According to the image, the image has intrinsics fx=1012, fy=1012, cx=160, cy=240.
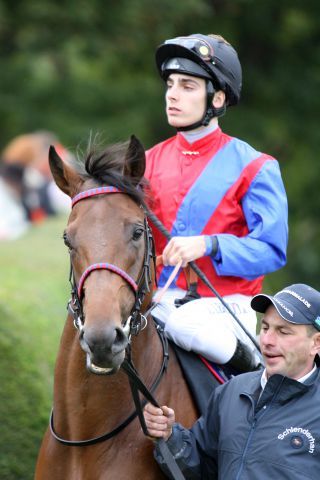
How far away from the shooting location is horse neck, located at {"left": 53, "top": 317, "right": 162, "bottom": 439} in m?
4.71

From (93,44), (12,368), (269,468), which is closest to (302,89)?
(93,44)

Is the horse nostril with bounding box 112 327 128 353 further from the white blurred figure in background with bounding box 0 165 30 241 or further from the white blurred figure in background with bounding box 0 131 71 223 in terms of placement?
the white blurred figure in background with bounding box 0 165 30 241

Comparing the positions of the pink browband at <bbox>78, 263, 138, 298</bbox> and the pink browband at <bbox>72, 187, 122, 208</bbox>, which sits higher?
the pink browband at <bbox>72, 187, 122, 208</bbox>

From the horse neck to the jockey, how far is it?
485 mm

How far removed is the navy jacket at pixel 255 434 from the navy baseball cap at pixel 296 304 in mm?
261

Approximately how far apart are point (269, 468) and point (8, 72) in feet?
51.9

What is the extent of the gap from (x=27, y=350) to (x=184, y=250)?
3.47m

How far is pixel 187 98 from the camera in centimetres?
520

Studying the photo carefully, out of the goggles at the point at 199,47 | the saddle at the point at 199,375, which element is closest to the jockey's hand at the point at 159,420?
the saddle at the point at 199,375

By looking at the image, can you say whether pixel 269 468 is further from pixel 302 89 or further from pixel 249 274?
pixel 302 89

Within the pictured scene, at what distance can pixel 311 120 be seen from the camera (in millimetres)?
20250

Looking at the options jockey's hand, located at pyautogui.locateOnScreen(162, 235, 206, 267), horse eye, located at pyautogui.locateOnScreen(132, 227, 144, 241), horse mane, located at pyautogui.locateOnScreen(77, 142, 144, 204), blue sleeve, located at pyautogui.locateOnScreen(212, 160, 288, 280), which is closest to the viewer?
horse eye, located at pyautogui.locateOnScreen(132, 227, 144, 241)

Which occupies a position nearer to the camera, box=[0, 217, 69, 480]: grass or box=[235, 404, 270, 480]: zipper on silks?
box=[235, 404, 270, 480]: zipper on silks

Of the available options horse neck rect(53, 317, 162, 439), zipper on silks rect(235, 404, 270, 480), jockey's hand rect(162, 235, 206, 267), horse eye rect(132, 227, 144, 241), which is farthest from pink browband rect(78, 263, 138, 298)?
zipper on silks rect(235, 404, 270, 480)
